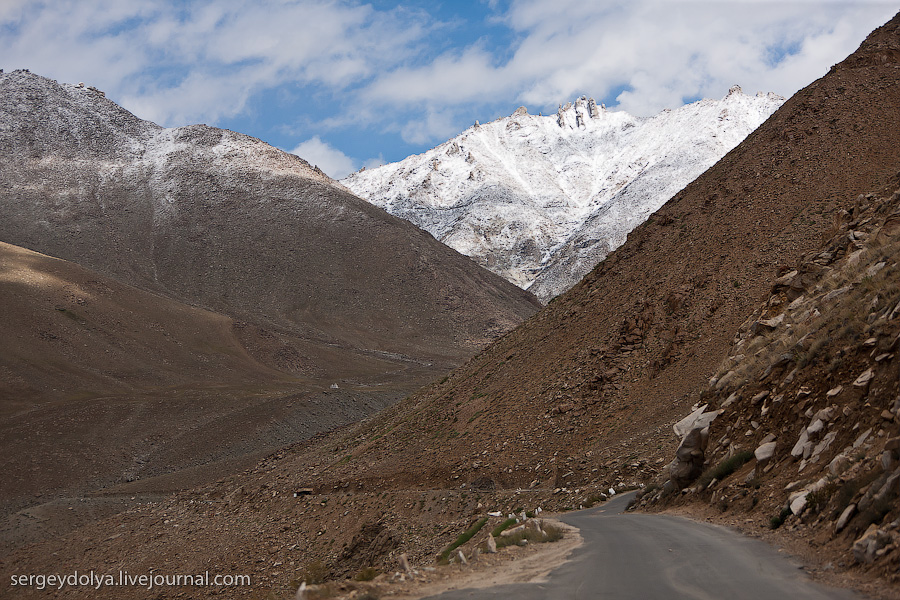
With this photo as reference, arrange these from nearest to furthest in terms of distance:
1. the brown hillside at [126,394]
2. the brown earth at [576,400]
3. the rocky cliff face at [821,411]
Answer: the rocky cliff face at [821,411]
the brown earth at [576,400]
the brown hillside at [126,394]

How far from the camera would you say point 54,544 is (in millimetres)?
26297

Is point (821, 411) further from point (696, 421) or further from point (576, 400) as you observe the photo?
point (576, 400)

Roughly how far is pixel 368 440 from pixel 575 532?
59.3 ft

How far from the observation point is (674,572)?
7.59m

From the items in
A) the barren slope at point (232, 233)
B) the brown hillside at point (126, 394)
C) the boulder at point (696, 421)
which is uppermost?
the barren slope at point (232, 233)

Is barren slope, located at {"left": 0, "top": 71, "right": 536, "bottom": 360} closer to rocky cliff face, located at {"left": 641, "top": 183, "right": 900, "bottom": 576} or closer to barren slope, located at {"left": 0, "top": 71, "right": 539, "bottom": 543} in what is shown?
barren slope, located at {"left": 0, "top": 71, "right": 539, "bottom": 543}

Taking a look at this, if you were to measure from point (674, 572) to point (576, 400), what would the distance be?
14.7m

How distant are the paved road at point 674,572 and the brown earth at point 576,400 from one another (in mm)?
7197

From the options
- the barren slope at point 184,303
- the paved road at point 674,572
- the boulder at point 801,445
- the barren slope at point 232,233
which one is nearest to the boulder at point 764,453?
the boulder at point 801,445

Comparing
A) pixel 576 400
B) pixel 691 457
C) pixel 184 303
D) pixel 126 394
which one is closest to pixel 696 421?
pixel 691 457

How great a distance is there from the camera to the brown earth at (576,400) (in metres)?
18.9

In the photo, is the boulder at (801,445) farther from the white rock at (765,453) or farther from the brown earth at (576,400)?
the brown earth at (576,400)

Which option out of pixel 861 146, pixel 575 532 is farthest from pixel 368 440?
pixel 861 146

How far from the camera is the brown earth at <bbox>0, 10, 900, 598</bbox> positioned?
62.1 feet
